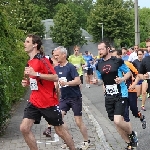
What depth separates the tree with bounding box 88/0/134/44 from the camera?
247 feet

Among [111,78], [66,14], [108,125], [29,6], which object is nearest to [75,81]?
[111,78]

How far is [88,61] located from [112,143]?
16606 millimetres

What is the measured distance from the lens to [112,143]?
8.46m

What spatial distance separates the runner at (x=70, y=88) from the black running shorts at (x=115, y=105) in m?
0.58

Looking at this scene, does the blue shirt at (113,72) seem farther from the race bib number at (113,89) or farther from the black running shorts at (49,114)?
the black running shorts at (49,114)

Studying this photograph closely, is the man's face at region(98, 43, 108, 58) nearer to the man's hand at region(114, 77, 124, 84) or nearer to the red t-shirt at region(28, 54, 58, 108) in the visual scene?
the man's hand at region(114, 77, 124, 84)

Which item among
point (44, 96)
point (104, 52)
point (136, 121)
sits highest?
point (104, 52)

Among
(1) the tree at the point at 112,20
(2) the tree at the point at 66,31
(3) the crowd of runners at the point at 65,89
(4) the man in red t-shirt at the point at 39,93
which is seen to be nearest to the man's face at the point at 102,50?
(3) the crowd of runners at the point at 65,89

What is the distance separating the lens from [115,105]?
7.91m

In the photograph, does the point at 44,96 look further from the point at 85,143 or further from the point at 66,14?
the point at 66,14

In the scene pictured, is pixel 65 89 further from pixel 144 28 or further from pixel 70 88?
pixel 144 28

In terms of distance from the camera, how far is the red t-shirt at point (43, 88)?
6.67 m

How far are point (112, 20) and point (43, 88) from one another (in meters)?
70.3

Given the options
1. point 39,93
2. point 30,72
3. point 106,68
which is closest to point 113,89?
point 106,68
